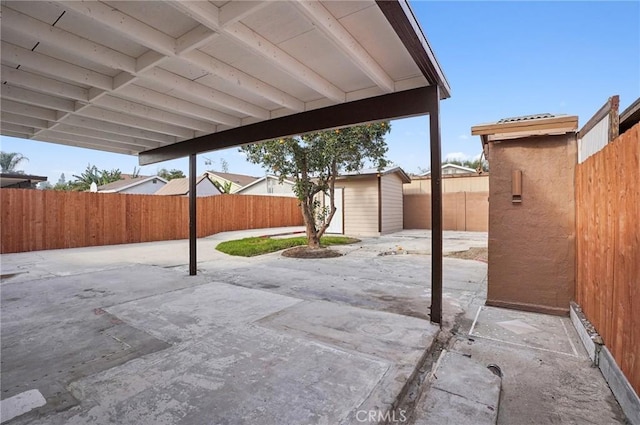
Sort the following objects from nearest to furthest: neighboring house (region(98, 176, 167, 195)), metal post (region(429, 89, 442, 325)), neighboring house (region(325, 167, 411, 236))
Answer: metal post (region(429, 89, 442, 325)), neighboring house (region(325, 167, 411, 236)), neighboring house (region(98, 176, 167, 195))

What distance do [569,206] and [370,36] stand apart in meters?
2.94

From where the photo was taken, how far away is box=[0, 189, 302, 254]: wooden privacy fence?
871cm

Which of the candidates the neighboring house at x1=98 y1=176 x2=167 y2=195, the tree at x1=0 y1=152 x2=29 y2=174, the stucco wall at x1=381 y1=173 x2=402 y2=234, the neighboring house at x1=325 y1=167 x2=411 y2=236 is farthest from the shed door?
the tree at x1=0 y1=152 x2=29 y2=174

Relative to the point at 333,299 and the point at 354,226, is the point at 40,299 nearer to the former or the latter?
the point at 333,299

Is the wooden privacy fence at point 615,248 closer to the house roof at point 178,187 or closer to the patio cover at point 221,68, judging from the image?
the patio cover at point 221,68

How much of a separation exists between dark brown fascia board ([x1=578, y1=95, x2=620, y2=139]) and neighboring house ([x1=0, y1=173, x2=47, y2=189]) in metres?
15.8

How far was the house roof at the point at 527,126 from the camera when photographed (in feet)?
11.2

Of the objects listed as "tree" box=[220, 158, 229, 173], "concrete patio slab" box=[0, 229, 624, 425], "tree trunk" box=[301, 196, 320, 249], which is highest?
"tree" box=[220, 158, 229, 173]

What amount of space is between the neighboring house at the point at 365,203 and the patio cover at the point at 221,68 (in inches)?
349

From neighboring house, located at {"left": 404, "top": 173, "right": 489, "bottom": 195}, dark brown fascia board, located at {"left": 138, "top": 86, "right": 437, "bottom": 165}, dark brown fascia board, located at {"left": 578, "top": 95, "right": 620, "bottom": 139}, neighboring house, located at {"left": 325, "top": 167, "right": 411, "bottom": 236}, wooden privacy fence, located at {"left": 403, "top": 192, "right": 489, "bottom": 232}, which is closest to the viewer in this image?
dark brown fascia board, located at {"left": 578, "top": 95, "right": 620, "bottom": 139}

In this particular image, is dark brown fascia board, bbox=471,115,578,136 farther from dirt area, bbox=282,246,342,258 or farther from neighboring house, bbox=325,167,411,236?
neighboring house, bbox=325,167,411,236

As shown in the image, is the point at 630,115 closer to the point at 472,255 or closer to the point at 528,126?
the point at 528,126

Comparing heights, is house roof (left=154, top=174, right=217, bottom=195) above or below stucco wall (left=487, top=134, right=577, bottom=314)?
above

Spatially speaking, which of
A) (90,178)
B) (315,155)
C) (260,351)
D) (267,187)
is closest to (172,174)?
(90,178)
